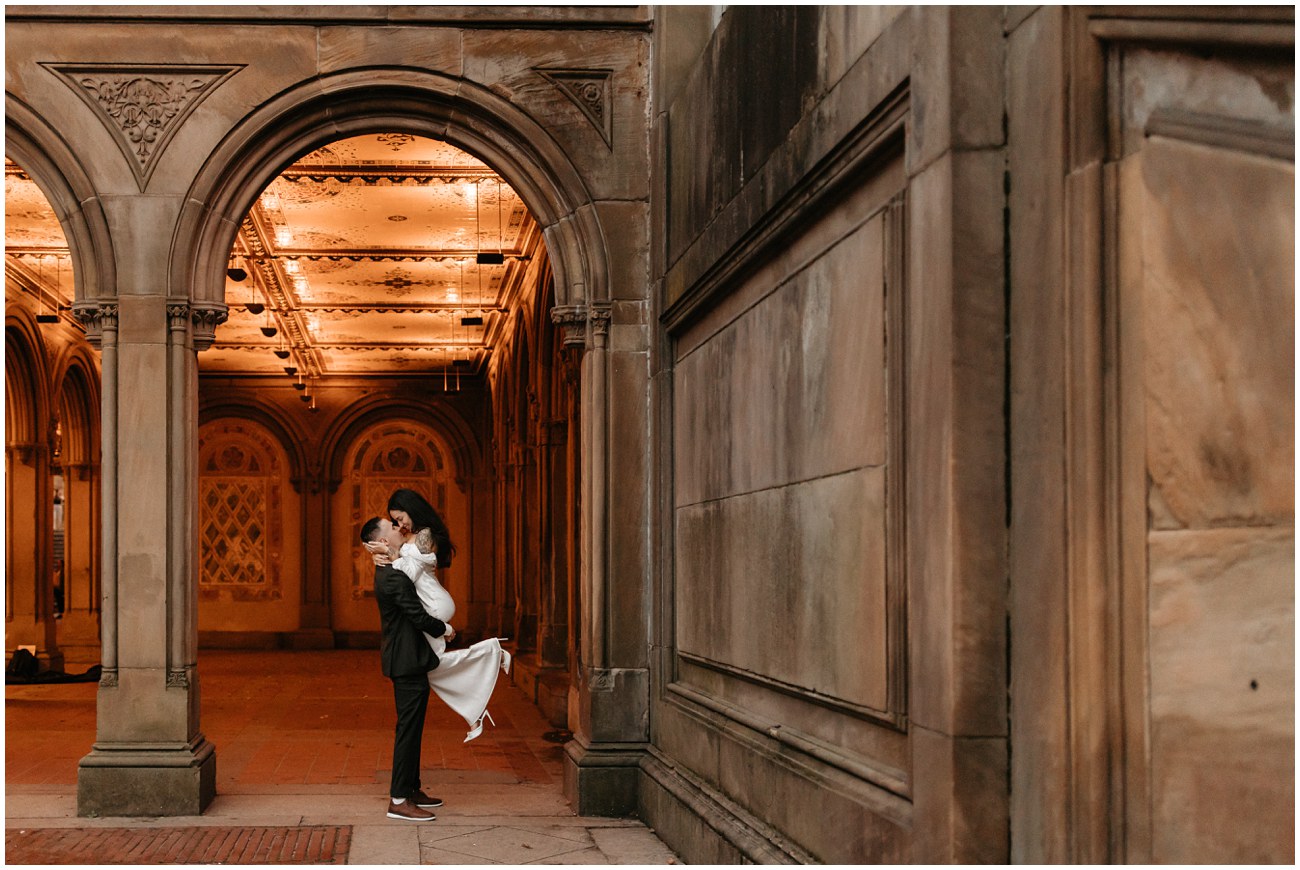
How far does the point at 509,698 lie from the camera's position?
14875 millimetres

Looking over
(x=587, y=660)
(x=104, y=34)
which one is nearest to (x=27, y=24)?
(x=104, y=34)

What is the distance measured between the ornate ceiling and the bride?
3.89 metres

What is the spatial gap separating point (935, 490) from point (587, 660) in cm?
492

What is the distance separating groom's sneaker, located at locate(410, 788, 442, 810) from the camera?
818 centimetres

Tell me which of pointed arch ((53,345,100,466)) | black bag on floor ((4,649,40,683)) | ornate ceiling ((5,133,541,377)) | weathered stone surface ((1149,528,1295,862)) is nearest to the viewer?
weathered stone surface ((1149,528,1295,862))

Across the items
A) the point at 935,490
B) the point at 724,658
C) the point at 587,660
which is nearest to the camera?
the point at 935,490

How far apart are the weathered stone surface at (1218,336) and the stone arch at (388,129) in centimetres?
534

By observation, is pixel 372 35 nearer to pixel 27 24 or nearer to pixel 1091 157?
pixel 27 24

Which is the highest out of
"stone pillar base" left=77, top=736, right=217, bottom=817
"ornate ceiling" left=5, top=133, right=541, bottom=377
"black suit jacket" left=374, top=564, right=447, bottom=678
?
"ornate ceiling" left=5, top=133, right=541, bottom=377

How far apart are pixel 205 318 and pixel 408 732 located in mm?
2627

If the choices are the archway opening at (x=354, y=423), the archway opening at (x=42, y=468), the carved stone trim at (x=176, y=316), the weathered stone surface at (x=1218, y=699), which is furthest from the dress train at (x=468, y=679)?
the archway opening at (x=42, y=468)

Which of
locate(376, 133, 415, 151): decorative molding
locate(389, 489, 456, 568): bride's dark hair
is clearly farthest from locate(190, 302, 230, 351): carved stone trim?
locate(376, 133, 415, 151): decorative molding

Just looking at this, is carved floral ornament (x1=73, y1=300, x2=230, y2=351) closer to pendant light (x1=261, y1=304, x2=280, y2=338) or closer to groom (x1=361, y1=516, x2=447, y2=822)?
groom (x1=361, y1=516, x2=447, y2=822)

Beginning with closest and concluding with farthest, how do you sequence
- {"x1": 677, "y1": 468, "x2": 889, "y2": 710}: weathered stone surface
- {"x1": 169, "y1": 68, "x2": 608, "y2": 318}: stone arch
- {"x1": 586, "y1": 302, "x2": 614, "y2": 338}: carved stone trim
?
1. {"x1": 677, "y1": 468, "x2": 889, "y2": 710}: weathered stone surface
2. {"x1": 169, "y1": 68, "x2": 608, "y2": 318}: stone arch
3. {"x1": 586, "y1": 302, "x2": 614, "y2": 338}: carved stone trim
